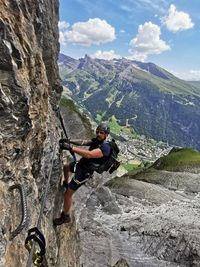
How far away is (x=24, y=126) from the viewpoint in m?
14.1

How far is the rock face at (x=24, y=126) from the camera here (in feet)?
40.8

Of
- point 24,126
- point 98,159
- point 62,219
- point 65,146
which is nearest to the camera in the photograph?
point 24,126

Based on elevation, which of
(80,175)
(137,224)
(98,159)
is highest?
(98,159)

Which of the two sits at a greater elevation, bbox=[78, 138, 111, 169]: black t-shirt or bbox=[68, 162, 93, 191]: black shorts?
bbox=[78, 138, 111, 169]: black t-shirt

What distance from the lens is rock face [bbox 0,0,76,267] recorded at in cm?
1245

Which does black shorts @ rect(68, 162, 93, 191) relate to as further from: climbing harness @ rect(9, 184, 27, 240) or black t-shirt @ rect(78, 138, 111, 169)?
climbing harness @ rect(9, 184, 27, 240)

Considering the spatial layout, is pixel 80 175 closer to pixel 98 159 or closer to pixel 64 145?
pixel 98 159

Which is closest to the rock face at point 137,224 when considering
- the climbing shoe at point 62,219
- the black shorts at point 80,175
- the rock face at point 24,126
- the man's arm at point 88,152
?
the climbing shoe at point 62,219

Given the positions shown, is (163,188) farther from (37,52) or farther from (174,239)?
(37,52)

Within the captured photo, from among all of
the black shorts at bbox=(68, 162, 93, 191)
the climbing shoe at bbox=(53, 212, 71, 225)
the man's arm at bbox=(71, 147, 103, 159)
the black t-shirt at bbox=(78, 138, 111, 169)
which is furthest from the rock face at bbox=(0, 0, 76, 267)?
the man's arm at bbox=(71, 147, 103, 159)

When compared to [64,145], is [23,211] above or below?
below

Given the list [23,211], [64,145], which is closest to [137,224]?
[64,145]

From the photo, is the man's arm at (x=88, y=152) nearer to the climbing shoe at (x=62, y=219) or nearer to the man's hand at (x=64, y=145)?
the man's hand at (x=64, y=145)

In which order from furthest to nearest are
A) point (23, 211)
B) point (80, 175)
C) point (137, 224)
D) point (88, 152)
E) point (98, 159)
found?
point (137, 224), point (80, 175), point (98, 159), point (88, 152), point (23, 211)
